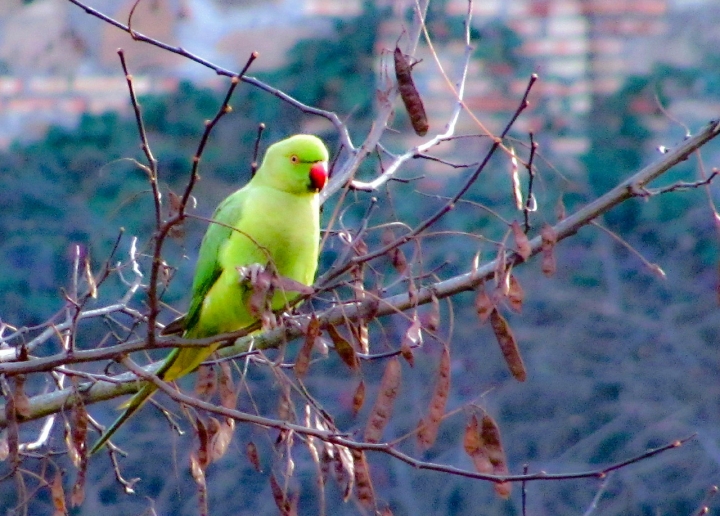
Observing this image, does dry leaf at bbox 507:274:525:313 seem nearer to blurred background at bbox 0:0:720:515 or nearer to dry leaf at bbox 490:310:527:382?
dry leaf at bbox 490:310:527:382

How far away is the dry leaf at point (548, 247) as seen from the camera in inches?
70.0

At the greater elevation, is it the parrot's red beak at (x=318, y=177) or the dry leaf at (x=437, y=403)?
the parrot's red beak at (x=318, y=177)

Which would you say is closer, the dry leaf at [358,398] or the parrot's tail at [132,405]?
the dry leaf at [358,398]

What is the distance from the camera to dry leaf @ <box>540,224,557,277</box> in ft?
5.83

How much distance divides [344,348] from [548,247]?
0.38 metres

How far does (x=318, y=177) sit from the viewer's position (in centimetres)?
263

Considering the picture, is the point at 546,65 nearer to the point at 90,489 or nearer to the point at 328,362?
the point at 328,362

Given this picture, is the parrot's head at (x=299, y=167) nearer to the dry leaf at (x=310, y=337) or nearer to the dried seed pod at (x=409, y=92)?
the dried seed pod at (x=409, y=92)

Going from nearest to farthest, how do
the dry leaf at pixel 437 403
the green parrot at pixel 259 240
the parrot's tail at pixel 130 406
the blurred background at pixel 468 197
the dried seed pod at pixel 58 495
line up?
the dry leaf at pixel 437 403 < the dried seed pod at pixel 58 495 < the parrot's tail at pixel 130 406 < the green parrot at pixel 259 240 < the blurred background at pixel 468 197

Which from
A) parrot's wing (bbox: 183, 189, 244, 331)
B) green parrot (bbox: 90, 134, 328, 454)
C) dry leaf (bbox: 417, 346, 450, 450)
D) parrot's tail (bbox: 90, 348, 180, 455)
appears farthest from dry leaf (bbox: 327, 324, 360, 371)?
parrot's wing (bbox: 183, 189, 244, 331)

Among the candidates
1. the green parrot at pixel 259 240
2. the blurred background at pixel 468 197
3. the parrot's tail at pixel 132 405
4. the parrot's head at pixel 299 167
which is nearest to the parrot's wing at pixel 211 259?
the green parrot at pixel 259 240

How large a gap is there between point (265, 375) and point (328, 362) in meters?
0.34

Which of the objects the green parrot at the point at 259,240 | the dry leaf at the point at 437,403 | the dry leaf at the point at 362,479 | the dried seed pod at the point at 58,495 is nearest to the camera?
the dry leaf at the point at 437,403

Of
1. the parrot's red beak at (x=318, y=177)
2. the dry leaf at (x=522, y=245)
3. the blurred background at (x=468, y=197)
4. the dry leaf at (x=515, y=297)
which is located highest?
the dry leaf at (x=522, y=245)
